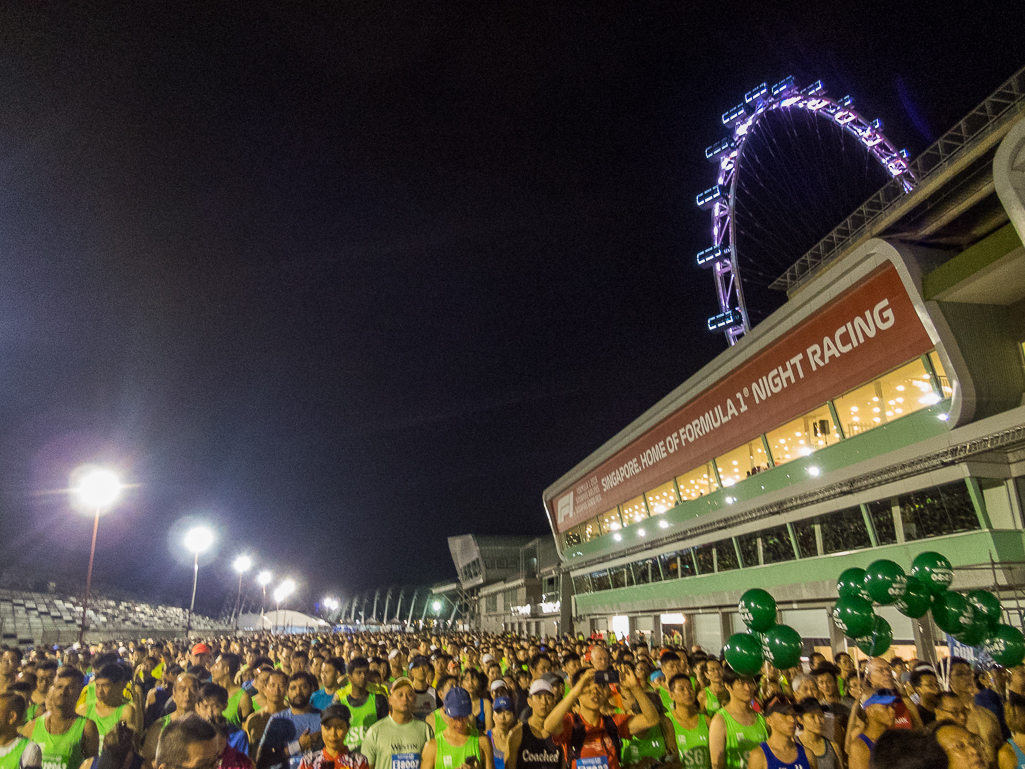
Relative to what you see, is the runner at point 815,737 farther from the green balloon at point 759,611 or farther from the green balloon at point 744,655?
the green balloon at point 759,611

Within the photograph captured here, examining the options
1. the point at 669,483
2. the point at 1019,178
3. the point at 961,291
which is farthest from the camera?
the point at 669,483

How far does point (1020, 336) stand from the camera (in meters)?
15.7

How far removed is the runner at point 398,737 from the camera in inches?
226

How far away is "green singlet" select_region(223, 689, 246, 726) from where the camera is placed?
7.64m

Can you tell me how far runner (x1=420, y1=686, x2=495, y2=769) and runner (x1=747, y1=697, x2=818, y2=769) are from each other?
2172mm

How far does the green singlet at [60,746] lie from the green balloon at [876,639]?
348 inches

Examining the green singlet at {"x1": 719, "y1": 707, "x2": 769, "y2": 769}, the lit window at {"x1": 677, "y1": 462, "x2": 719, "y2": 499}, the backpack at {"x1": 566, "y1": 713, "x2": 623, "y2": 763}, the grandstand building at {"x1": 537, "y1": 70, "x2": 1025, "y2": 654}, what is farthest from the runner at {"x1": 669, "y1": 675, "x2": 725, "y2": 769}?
the lit window at {"x1": 677, "y1": 462, "x2": 719, "y2": 499}

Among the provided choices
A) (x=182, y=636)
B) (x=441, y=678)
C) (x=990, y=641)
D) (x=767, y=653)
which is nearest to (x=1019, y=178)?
(x=990, y=641)

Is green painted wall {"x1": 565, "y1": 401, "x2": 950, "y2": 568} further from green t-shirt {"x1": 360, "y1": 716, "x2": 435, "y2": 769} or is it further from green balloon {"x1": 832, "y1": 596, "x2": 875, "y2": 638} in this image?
green t-shirt {"x1": 360, "y1": 716, "x2": 435, "y2": 769}

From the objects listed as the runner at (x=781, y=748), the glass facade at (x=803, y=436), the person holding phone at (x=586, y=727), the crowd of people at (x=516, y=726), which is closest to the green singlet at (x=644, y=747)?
the crowd of people at (x=516, y=726)

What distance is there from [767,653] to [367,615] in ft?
611

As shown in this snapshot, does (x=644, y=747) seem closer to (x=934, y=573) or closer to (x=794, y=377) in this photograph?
(x=934, y=573)

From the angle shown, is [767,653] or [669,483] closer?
[767,653]

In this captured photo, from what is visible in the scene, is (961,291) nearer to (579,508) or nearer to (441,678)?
(441,678)
